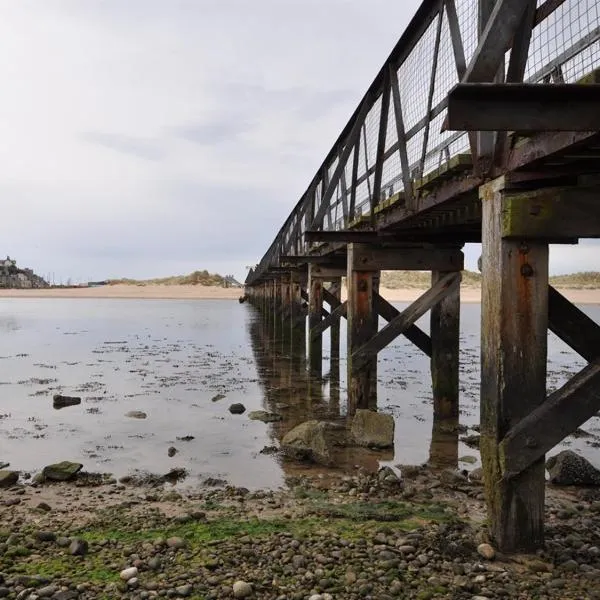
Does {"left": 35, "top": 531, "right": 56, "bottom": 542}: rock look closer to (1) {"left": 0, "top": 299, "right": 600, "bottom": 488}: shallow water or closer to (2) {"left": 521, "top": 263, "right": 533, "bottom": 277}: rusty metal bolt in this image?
(1) {"left": 0, "top": 299, "right": 600, "bottom": 488}: shallow water

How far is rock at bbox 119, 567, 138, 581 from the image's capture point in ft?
13.6

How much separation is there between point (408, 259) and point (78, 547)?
22.2 ft

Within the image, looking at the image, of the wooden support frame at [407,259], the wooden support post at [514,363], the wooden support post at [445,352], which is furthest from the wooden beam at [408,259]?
the wooden support post at [514,363]

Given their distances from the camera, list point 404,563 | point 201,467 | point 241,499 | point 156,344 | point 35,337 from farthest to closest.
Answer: point 35,337 < point 156,344 < point 201,467 < point 241,499 < point 404,563

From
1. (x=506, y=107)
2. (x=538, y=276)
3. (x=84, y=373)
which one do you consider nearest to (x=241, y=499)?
(x=538, y=276)

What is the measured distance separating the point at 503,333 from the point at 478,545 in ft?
5.24

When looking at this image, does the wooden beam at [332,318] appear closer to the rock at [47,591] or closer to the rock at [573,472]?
the rock at [573,472]

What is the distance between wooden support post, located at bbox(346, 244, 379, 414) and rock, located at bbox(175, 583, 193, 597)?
605 cm

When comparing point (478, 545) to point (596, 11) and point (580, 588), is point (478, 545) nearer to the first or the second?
point (580, 588)

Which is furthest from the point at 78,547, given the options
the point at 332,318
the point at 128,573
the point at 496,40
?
the point at 332,318

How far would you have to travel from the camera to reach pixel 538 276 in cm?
440

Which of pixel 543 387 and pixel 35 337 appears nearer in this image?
pixel 543 387

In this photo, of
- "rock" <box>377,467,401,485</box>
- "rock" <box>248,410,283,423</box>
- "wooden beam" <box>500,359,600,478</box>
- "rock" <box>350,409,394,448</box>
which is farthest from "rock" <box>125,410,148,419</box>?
"wooden beam" <box>500,359,600,478</box>

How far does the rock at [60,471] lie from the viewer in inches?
268
